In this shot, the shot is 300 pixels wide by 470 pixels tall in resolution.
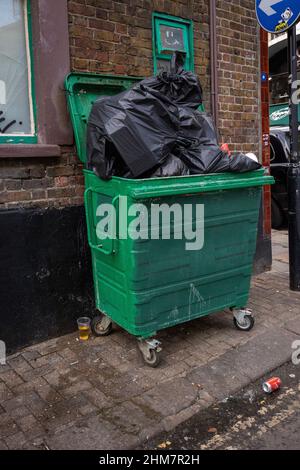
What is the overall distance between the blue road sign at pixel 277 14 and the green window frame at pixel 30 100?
231 centimetres

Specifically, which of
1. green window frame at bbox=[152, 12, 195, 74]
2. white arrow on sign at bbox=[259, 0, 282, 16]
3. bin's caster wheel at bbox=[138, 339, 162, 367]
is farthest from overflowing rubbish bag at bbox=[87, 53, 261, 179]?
white arrow on sign at bbox=[259, 0, 282, 16]

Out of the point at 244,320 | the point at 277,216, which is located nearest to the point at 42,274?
the point at 244,320

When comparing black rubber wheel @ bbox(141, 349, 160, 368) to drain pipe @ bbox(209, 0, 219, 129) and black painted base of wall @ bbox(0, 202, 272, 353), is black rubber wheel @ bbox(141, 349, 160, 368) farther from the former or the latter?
drain pipe @ bbox(209, 0, 219, 129)

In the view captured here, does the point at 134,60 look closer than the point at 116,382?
No

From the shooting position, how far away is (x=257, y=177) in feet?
11.6

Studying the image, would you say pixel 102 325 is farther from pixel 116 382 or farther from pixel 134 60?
pixel 134 60

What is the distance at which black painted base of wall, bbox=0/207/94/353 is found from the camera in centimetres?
343

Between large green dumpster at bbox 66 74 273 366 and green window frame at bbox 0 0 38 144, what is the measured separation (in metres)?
0.30

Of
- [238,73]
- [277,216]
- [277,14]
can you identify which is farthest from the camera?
[277,216]

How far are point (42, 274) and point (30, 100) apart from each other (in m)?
1.39

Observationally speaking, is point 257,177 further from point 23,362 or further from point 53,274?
point 23,362

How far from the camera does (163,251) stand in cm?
315
